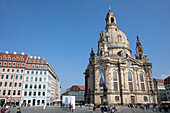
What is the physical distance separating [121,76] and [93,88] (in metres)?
12.7

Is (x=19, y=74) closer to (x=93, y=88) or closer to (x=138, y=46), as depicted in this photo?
(x=93, y=88)

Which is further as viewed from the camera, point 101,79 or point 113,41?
point 113,41

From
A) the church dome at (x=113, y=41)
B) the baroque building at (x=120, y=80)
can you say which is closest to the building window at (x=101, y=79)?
the baroque building at (x=120, y=80)

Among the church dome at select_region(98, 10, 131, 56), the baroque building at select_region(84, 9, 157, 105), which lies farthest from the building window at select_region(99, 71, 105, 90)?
Result: the church dome at select_region(98, 10, 131, 56)

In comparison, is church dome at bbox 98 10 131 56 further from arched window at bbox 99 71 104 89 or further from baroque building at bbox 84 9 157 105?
arched window at bbox 99 71 104 89

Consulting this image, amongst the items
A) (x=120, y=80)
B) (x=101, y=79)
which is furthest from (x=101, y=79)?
(x=120, y=80)

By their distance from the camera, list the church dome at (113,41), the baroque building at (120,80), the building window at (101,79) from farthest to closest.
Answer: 1. the church dome at (113,41)
2. the building window at (101,79)
3. the baroque building at (120,80)

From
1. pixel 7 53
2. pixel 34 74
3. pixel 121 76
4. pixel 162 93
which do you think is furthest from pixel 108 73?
pixel 162 93

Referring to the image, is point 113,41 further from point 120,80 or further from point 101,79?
point 101,79

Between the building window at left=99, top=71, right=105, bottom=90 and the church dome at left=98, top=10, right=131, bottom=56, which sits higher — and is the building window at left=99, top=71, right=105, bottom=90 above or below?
below

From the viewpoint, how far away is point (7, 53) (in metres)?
59.2

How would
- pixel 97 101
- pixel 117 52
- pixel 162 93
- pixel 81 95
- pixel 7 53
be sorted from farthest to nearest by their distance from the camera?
pixel 81 95 < pixel 162 93 < pixel 117 52 < pixel 7 53 < pixel 97 101

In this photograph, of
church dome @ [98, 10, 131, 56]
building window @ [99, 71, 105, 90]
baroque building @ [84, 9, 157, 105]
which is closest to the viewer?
baroque building @ [84, 9, 157, 105]

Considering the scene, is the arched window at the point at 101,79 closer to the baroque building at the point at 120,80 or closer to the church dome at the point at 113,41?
the baroque building at the point at 120,80
